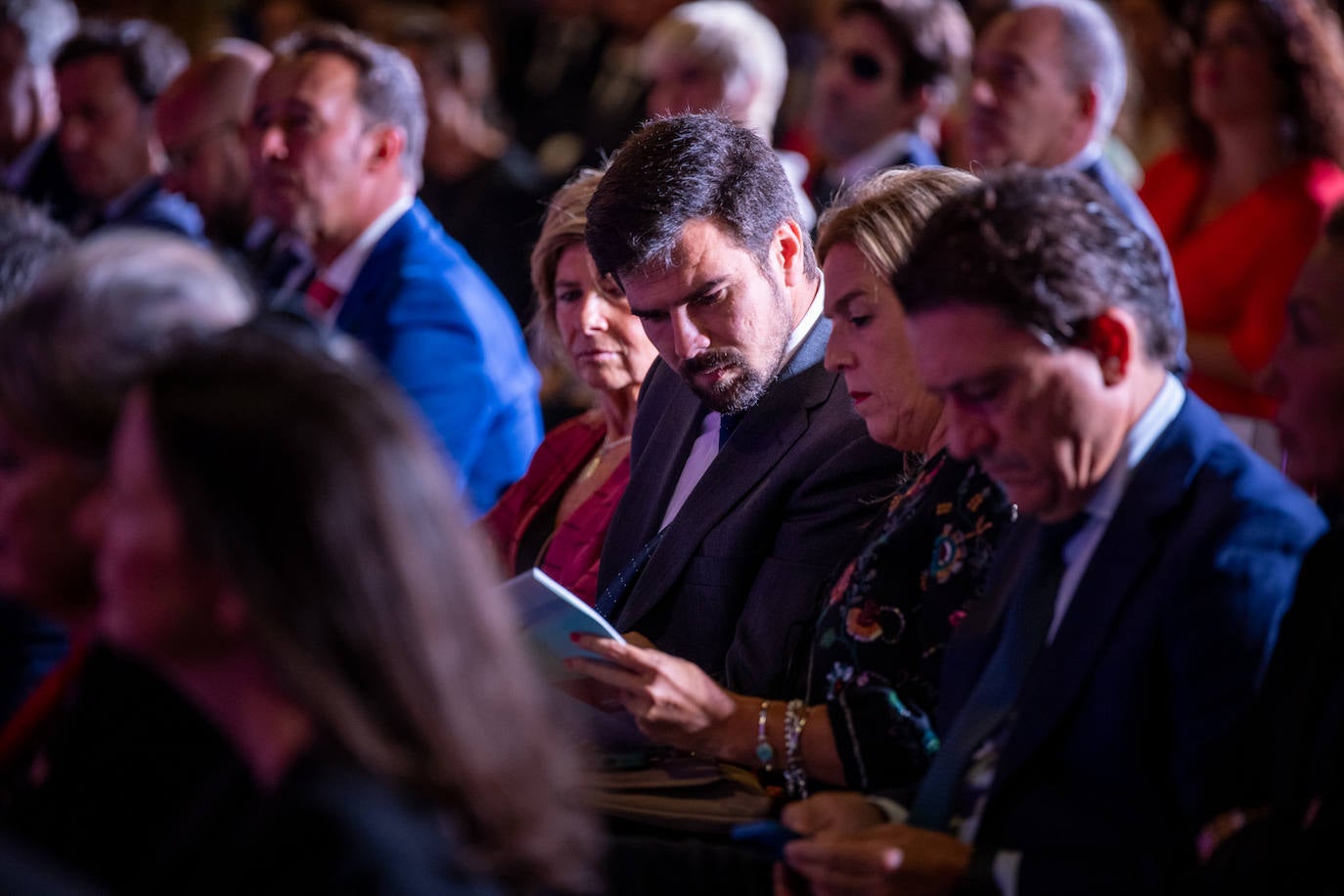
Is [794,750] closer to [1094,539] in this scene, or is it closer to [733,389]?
[1094,539]

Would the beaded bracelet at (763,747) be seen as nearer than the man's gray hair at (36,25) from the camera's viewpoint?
Yes

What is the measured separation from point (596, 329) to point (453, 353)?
730 mm

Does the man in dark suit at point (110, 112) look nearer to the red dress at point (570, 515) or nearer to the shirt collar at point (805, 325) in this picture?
the red dress at point (570, 515)

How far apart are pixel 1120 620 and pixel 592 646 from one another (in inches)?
29.7

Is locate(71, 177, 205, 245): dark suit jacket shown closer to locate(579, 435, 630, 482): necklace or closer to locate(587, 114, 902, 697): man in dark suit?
locate(579, 435, 630, 482): necklace

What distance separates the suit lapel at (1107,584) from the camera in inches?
69.4

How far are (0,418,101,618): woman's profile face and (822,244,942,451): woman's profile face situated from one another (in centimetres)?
119

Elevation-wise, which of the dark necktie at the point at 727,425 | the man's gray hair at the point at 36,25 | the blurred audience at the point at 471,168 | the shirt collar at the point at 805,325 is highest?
the shirt collar at the point at 805,325

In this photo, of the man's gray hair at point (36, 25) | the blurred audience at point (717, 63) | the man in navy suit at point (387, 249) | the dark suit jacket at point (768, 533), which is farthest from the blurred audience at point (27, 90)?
the dark suit jacket at point (768, 533)

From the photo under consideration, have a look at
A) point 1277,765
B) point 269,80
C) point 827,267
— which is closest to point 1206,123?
point 827,267

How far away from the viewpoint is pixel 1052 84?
13.1 ft

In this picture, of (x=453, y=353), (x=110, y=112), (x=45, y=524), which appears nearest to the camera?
(x=45, y=524)

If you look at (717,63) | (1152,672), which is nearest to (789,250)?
(1152,672)

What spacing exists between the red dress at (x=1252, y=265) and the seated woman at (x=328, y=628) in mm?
2841
